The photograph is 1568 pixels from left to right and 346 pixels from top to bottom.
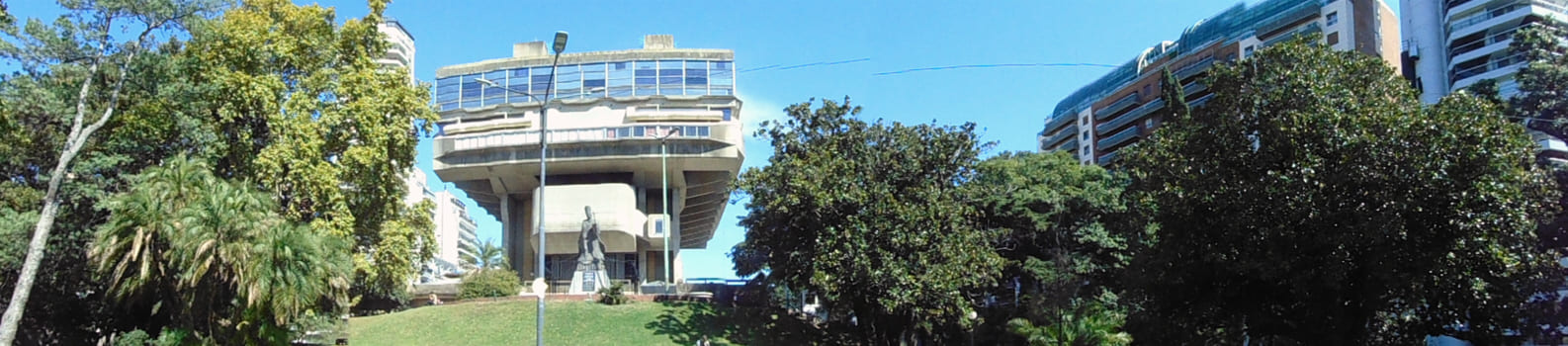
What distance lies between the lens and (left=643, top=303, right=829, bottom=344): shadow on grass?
34.9 meters

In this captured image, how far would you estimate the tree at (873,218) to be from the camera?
30.0 m

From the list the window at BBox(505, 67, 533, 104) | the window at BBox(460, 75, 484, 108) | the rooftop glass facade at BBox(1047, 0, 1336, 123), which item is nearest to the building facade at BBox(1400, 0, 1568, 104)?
the rooftop glass facade at BBox(1047, 0, 1336, 123)

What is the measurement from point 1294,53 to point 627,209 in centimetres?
3969

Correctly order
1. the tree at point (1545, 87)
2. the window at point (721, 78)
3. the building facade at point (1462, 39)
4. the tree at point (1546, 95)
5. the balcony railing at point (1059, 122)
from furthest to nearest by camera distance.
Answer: the balcony railing at point (1059, 122) → the building facade at point (1462, 39) → the window at point (721, 78) → the tree at point (1545, 87) → the tree at point (1546, 95)

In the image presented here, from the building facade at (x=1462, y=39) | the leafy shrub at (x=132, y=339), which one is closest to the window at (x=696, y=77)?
the leafy shrub at (x=132, y=339)

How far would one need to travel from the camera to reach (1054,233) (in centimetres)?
3669

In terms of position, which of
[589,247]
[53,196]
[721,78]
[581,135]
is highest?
[721,78]

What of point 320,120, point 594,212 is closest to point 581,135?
point 594,212

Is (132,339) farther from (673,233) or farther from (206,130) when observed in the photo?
(673,233)

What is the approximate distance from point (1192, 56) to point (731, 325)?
6117cm

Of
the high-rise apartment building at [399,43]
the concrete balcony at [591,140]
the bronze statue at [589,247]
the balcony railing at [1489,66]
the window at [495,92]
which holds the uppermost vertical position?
the high-rise apartment building at [399,43]

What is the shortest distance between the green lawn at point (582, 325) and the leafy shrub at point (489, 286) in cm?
379

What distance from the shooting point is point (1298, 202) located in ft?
61.2

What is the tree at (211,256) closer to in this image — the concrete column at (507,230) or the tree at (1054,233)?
the tree at (1054,233)
